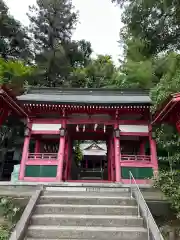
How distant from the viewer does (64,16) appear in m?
26.5

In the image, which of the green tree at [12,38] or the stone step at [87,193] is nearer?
the stone step at [87,193]

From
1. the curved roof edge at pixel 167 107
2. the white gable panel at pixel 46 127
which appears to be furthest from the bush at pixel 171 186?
the white gable panel at pixel 46 127

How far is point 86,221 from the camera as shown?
4895 millimetres

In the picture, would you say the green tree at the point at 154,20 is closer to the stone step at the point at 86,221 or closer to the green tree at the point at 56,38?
the stone step at the point at 86,221

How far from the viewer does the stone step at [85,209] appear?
526 centimetres

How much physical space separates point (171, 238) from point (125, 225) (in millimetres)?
1543

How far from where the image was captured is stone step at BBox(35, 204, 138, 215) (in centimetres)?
526

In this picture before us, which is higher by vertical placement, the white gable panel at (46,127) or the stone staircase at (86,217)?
the white gable panel at (46,127)

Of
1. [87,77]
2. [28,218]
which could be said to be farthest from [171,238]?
[87,77]

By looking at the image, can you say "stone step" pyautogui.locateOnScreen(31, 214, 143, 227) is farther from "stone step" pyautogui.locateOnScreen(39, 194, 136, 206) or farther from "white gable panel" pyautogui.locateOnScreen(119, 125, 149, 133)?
"white gable panel" pyautogui.locateOnScreen(119, 125, 149, 133)

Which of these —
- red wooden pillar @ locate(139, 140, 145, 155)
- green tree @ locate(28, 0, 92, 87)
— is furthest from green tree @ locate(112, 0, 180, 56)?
green tree @ locate(28, 0, 92, 87)

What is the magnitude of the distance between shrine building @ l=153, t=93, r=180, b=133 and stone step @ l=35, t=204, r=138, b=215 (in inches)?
130

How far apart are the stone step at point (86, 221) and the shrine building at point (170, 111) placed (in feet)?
11.5

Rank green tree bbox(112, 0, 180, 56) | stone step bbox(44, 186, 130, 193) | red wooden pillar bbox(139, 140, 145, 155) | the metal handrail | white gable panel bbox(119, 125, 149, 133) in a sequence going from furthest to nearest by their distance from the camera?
red wooden pillar bbox(139, 140, 145, 155)
white gable panel bbox(119, 125, 149, 133)
green tree bbox(112, 0, 180, 56)
stone step bbox(44, 186, 130, 193)
the metal handrail
